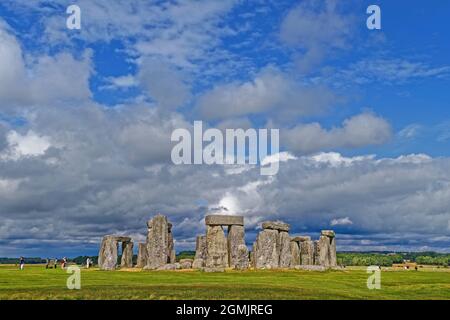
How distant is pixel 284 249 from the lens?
5212cm

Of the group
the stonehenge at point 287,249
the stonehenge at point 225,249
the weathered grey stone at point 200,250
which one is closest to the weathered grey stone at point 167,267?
the stonehenge at point 225,249

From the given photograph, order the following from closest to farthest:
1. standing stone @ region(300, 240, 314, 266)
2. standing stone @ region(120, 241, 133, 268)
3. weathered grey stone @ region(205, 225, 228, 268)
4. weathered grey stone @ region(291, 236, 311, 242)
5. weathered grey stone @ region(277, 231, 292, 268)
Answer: weathered grey stone @ region(205, 225, 228, 268), weathered grey stone @ region(277, 231, 292, 268), standing stone @ region(120, 241, 133, 268), standing stone @ region(300, 240, 314, 266), weathered grey stone @ region(291, 236, 311, 242)

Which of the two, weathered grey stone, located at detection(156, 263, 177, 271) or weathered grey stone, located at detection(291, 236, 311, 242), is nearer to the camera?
weathered grey stone, located at detection(156, 263, 177, 271)

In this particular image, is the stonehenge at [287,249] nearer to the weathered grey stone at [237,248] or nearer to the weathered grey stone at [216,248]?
the weathered grey stone at [237,248]

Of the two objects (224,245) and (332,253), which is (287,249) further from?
(332,253)

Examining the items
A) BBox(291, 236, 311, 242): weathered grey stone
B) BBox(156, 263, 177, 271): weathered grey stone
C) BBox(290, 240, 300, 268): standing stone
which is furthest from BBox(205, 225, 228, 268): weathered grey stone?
BBox(291, 236, 311, 242): weathered grey stone

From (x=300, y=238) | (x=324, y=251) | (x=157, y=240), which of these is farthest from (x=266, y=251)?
(x=157, y=240)

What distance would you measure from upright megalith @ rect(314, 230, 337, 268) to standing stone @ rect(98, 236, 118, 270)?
17.6 metres

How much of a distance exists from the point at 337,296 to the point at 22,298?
12.8 m

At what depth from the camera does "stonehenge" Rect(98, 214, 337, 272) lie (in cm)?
4900

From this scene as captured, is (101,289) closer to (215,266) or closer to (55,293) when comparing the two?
(55,293)

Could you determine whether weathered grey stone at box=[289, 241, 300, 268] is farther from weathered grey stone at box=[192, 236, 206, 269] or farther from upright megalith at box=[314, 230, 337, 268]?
weathered grey stone at box=[192, 236, 206, 269]
